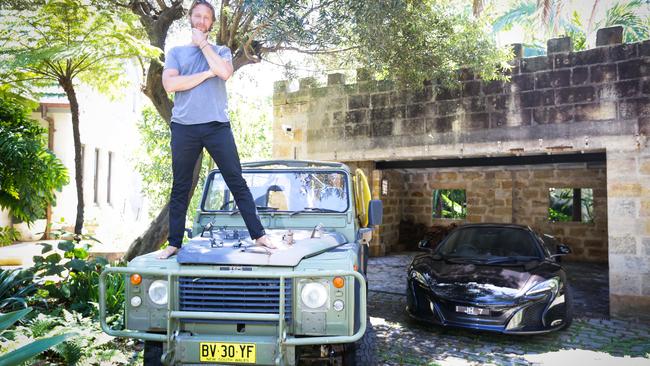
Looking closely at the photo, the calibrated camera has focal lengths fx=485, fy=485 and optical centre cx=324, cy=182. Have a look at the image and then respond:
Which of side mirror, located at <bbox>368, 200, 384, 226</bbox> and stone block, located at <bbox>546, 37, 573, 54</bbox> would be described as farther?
stone block, located at <bbox>546, 37, 573, 54</bbox>

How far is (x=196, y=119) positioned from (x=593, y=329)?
555 centimetres

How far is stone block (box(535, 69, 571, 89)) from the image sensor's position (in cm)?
736

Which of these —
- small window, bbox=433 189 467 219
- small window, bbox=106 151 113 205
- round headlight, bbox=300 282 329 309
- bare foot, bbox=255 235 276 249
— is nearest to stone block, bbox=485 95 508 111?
bare foot, bbox=255 235 276 249

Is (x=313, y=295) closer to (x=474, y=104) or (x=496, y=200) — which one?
(x=474, y=104)

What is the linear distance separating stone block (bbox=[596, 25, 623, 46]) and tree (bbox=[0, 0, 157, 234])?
6.47 m

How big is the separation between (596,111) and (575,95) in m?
0.38

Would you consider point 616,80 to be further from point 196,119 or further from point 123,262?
point 123,262

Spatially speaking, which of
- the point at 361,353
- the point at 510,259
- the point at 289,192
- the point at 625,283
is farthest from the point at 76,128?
the point at 625,283

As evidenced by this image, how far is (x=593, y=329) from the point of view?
6164 millimetres

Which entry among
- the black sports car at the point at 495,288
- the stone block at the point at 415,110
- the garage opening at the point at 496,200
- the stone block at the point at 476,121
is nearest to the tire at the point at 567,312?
the black sports car at the point at 495,288

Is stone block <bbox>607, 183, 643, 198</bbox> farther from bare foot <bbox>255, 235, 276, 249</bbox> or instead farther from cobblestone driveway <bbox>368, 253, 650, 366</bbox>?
bare foot <bbox>255, 235, 276, 249</bbox>

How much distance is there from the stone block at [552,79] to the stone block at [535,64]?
0.30 feet

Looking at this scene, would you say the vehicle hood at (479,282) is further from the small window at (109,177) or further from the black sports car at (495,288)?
the small window at (109,177)

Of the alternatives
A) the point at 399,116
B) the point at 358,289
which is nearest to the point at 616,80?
the point at 399,116
